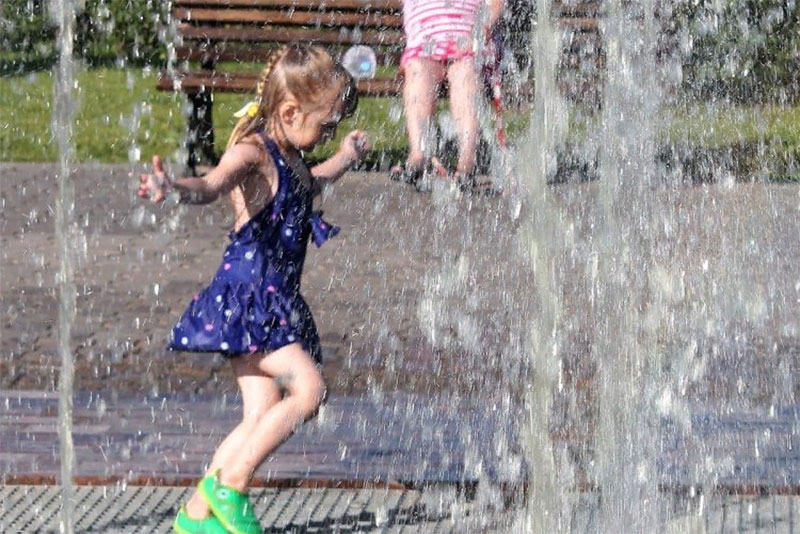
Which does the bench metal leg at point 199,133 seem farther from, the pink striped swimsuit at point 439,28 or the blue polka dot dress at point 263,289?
the blue polka dot dress at point 263,289

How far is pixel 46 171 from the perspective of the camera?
9812mm

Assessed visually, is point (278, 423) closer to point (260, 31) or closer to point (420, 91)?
point (420, 91)

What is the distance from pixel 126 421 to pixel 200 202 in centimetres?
140

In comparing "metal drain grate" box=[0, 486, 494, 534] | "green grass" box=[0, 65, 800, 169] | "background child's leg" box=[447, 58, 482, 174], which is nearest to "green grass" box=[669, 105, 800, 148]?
"green grass" box=[0, 65, 800, 169]

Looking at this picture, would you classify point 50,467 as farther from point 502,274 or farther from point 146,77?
point 146,77

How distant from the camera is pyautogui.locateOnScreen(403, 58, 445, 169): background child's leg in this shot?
856cm

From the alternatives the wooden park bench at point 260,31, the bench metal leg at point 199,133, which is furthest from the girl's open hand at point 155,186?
the bench metal leg at point 199,133

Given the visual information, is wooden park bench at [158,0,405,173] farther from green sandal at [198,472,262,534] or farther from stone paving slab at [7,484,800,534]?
green sandal at [198,472,262,534]

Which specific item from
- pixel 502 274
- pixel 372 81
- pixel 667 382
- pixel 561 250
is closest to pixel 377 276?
pixel 502 274

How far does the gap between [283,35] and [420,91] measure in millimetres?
1459

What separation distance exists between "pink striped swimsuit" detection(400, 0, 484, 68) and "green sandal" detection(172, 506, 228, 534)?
16.7 feet

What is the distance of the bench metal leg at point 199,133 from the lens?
9.88m

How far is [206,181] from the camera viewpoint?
3646mm

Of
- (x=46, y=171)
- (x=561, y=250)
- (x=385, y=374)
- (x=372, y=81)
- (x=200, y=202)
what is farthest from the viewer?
(x=46, y=171)
